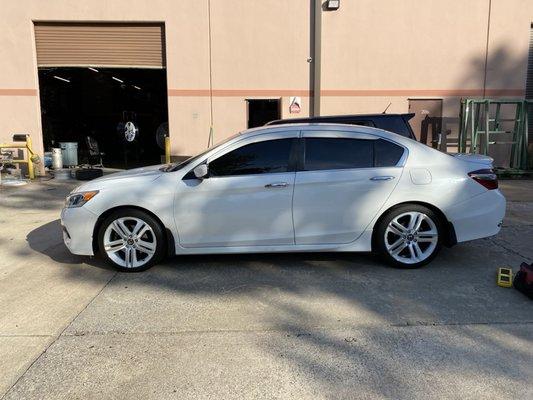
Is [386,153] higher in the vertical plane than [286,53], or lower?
lower

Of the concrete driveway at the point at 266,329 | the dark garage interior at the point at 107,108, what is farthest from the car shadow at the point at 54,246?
the dark garage interior at the point at 107,108

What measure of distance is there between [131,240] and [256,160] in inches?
63.6

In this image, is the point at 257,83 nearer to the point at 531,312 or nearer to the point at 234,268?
the point at 234,268

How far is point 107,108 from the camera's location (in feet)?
85.4

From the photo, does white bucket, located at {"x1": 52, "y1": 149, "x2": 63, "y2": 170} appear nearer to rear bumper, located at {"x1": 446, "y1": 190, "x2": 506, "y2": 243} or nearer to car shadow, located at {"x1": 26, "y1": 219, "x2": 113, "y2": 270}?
car shadow, located at {"x1": 26, "y1": 219, "x2": 113, "y2": 270}

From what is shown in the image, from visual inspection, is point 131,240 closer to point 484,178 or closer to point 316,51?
point 484,178

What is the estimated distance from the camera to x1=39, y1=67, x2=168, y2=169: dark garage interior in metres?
21.8

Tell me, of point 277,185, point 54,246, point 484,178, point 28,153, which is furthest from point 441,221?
point 28,153

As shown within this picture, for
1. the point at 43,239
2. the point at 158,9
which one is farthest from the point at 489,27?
the point at 43,239

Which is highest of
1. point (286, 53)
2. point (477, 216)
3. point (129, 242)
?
point (286, 53)

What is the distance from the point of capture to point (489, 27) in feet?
46.8

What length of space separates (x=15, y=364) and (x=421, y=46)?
13770 millimetres

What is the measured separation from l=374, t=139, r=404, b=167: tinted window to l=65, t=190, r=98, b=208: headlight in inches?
122

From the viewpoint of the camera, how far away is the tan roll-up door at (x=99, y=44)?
14.0 m
